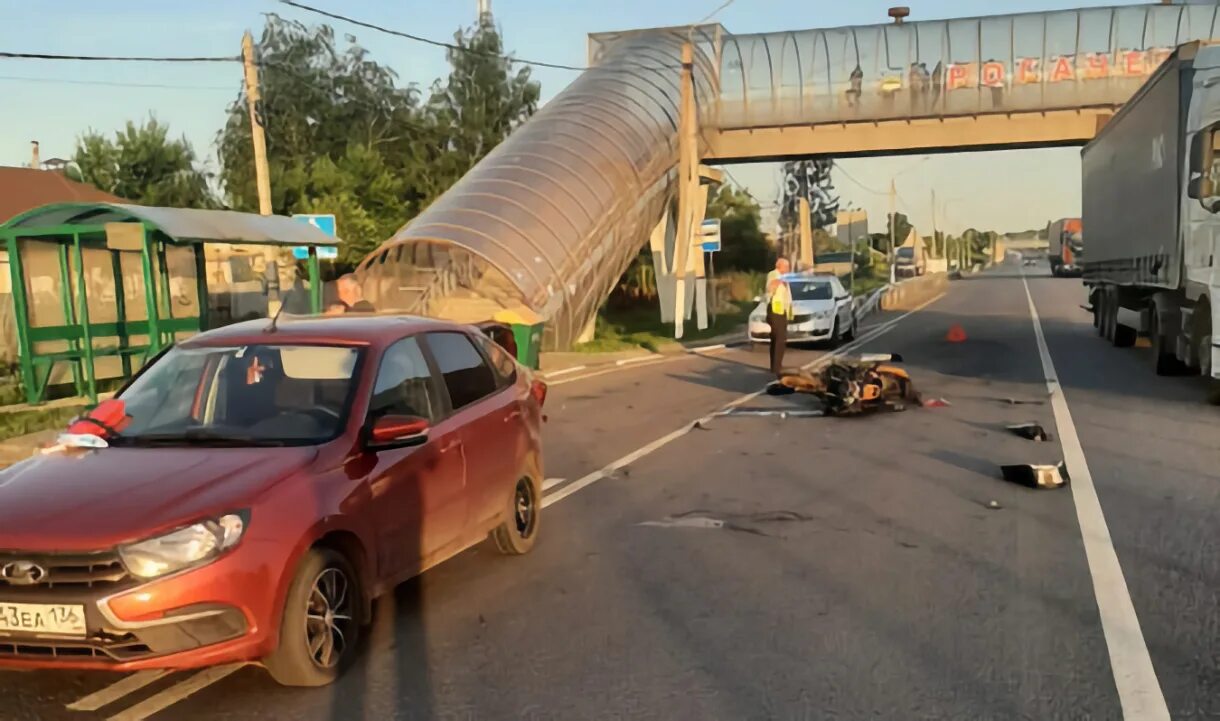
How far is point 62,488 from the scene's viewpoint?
4.82 meters

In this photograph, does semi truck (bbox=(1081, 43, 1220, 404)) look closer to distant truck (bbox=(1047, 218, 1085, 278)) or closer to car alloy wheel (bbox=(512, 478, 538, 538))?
car alloy wheel (bbox=(512, 478, 538, 538))

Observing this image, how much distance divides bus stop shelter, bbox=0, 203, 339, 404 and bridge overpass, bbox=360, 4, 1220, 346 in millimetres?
12477

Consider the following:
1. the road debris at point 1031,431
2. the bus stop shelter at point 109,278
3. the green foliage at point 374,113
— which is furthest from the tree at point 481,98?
the road debris at point 1031,431

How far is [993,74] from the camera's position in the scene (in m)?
36.2

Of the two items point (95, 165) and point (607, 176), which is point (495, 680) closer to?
point (607, 176)

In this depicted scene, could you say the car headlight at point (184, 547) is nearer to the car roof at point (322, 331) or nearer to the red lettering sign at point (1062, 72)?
the car roof at point (322, 331)

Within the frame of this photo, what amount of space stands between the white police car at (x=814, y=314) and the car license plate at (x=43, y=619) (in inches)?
804

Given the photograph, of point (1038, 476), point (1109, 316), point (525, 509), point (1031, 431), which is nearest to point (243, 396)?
point (525, 509)

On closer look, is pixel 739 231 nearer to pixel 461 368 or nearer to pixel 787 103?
pixel 787 103

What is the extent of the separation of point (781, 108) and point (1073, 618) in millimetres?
33022

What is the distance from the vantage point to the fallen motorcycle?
13664 mm

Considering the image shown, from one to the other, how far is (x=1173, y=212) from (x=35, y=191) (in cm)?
3244

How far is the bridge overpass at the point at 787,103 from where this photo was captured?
100 ft

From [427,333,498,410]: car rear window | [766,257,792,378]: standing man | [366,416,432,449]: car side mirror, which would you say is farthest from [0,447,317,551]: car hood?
[766,257,792,378]: standing man
